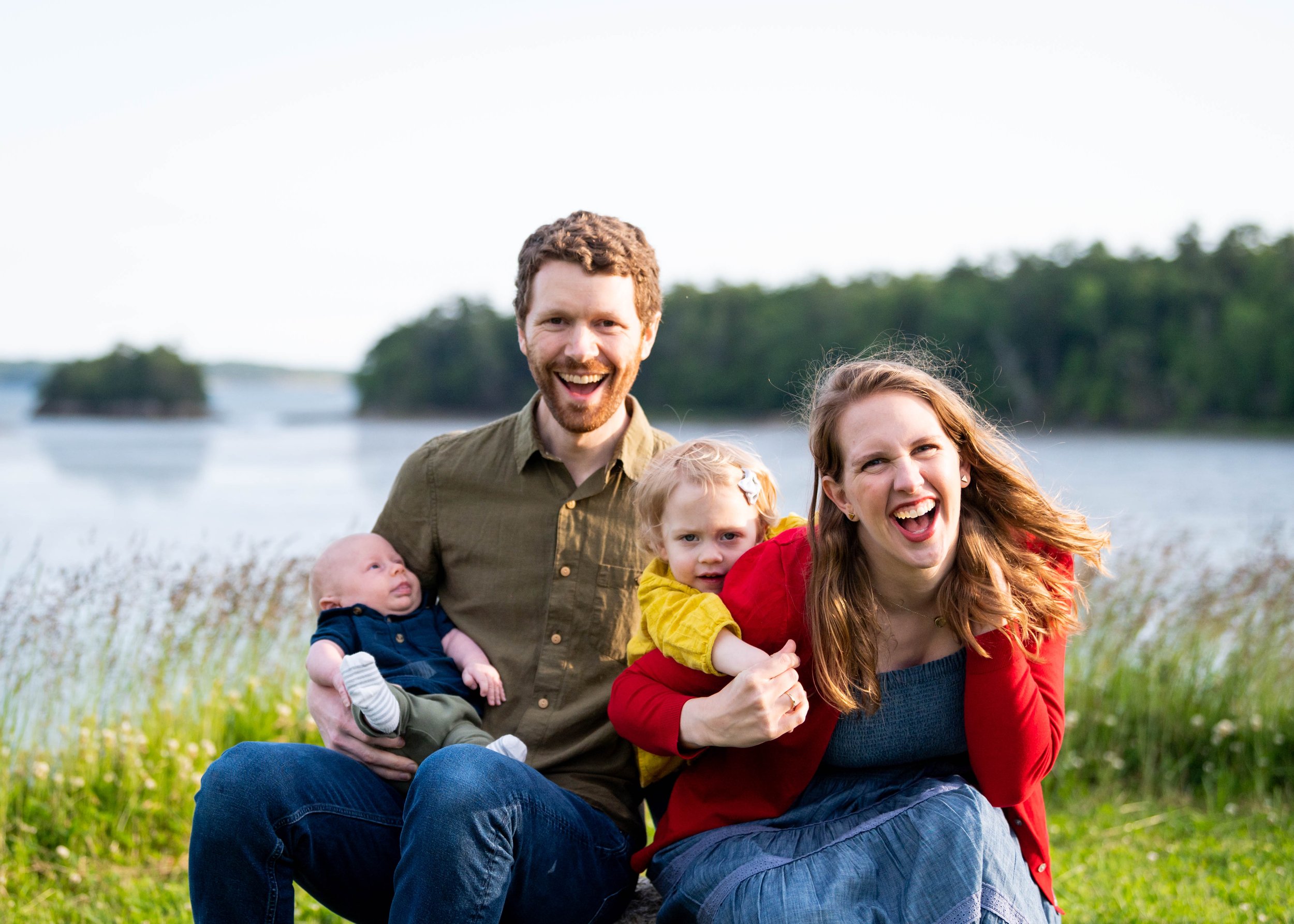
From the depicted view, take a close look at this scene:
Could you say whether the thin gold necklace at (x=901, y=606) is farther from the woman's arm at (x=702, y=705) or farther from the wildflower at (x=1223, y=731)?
the wildflower at (x=1223, y=731)

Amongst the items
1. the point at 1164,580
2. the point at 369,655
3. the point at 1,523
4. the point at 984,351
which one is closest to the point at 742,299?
the point at 984,351

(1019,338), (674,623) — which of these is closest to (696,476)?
(674,623)

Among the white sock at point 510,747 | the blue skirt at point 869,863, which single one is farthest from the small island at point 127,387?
Answer: the blue skirt at point 869,863

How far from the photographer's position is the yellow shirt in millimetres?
2291

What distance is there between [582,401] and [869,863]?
1.39 m

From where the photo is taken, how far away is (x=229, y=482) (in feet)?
81.2

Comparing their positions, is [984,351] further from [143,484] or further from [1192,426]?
[143,484]

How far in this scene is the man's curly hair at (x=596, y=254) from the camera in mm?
2865

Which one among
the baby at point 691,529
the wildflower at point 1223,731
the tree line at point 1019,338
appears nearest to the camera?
the baby at point 691,529

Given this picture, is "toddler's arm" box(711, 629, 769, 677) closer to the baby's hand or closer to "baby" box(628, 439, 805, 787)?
"baby" box(628, 439, 805, 787)

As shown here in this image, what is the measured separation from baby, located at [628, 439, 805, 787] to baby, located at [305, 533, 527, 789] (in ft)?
1.53

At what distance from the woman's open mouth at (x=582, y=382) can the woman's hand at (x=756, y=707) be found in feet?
3.27

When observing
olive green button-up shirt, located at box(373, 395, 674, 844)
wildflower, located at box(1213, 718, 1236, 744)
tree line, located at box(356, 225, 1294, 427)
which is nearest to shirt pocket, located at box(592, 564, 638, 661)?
olive green button-up shirt, located at box(373, 395, 674, 844)

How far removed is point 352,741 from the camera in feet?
8.72
